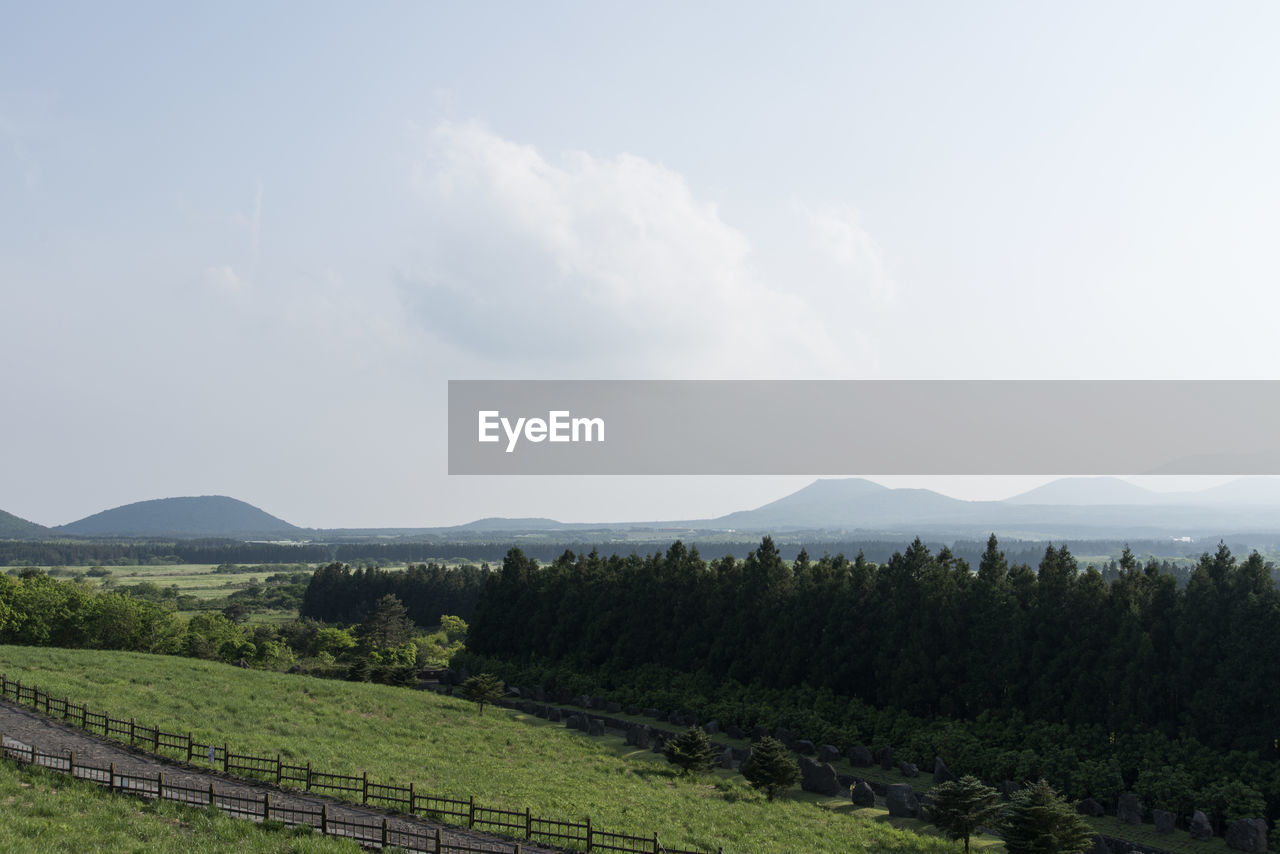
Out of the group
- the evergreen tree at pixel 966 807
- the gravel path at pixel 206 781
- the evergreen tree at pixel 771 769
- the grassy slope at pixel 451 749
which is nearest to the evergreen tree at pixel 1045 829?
the evergreen tree at pixel 966 807

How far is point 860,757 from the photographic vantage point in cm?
4584

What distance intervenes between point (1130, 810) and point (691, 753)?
20.0 m

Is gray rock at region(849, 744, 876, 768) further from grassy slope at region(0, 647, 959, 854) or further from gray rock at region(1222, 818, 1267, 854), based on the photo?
gray rock at region(1222, 818, 1267, 854)

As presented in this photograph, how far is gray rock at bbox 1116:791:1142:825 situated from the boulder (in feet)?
40.5

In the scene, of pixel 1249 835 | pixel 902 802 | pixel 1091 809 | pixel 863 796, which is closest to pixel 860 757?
pixel 863 796

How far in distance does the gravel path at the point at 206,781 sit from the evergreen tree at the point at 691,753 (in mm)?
18065

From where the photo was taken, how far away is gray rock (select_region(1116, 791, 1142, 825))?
117 ft

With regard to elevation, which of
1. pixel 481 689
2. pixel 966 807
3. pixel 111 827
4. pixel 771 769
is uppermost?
pixel 111 827

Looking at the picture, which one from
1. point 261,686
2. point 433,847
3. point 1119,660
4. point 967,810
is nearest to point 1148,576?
point 1119,660

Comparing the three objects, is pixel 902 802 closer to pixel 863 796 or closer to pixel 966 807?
pixel 863 796

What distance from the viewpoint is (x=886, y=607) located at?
5612cm

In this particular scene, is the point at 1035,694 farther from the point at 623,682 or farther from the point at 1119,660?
the point at 623,682

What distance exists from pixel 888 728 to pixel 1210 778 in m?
16.2

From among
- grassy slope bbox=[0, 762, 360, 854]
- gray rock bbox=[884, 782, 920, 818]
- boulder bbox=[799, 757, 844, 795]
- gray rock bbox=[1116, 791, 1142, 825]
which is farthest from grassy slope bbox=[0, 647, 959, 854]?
gray rock bbox=[1116, 791, 1142, 825]
